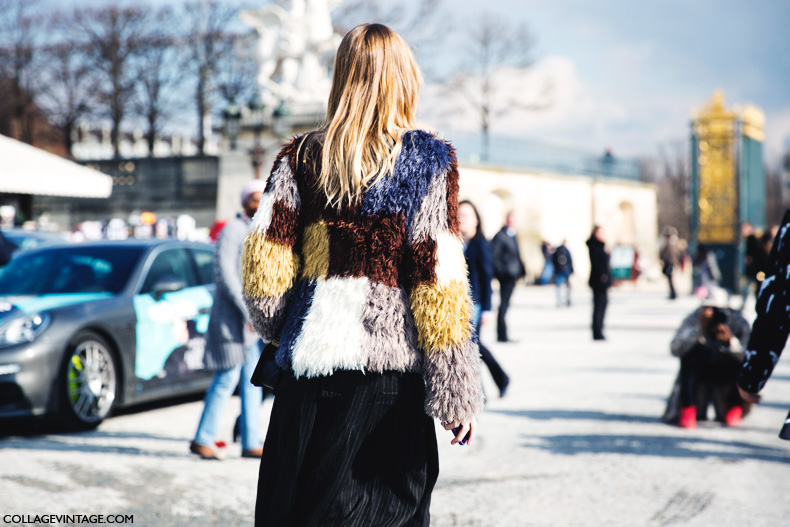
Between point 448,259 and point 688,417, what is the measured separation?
5195 millimetres

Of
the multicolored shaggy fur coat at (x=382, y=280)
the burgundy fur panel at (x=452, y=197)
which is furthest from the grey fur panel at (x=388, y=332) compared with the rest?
the burgundy fur panel at (x=452, y=197)

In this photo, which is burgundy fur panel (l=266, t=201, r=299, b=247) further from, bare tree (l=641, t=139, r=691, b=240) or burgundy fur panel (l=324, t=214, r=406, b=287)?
bare tree (l=641, t=139, r=691, b=240)

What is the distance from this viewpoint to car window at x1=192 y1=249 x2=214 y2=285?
28.5 ft

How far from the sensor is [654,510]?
16.0ft

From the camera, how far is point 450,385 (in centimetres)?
257

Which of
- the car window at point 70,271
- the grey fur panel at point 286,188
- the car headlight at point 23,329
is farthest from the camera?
the car window at point 70,271

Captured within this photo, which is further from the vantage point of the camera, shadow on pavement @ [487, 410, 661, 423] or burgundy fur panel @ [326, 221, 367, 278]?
shadow on pavement @ [487, 410, 661, 423]

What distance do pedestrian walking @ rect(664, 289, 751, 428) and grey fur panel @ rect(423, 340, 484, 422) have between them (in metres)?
4.94

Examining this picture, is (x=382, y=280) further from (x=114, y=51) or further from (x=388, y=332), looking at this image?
(x=114, y=51)

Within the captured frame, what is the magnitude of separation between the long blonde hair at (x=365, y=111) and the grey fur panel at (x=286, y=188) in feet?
0.36

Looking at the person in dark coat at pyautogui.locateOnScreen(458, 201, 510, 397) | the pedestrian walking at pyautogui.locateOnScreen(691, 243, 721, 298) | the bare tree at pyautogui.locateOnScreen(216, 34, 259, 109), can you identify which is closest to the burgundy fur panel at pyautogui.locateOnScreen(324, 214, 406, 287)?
the person in dark coat at pyautogui.locateOnScreen(458, 201, 510, 397)

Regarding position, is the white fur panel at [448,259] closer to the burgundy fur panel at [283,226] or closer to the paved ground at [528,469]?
the burgundy fur panel at [283,226]

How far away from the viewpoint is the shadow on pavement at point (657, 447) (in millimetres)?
6262

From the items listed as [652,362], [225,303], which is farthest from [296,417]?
[652,362]
